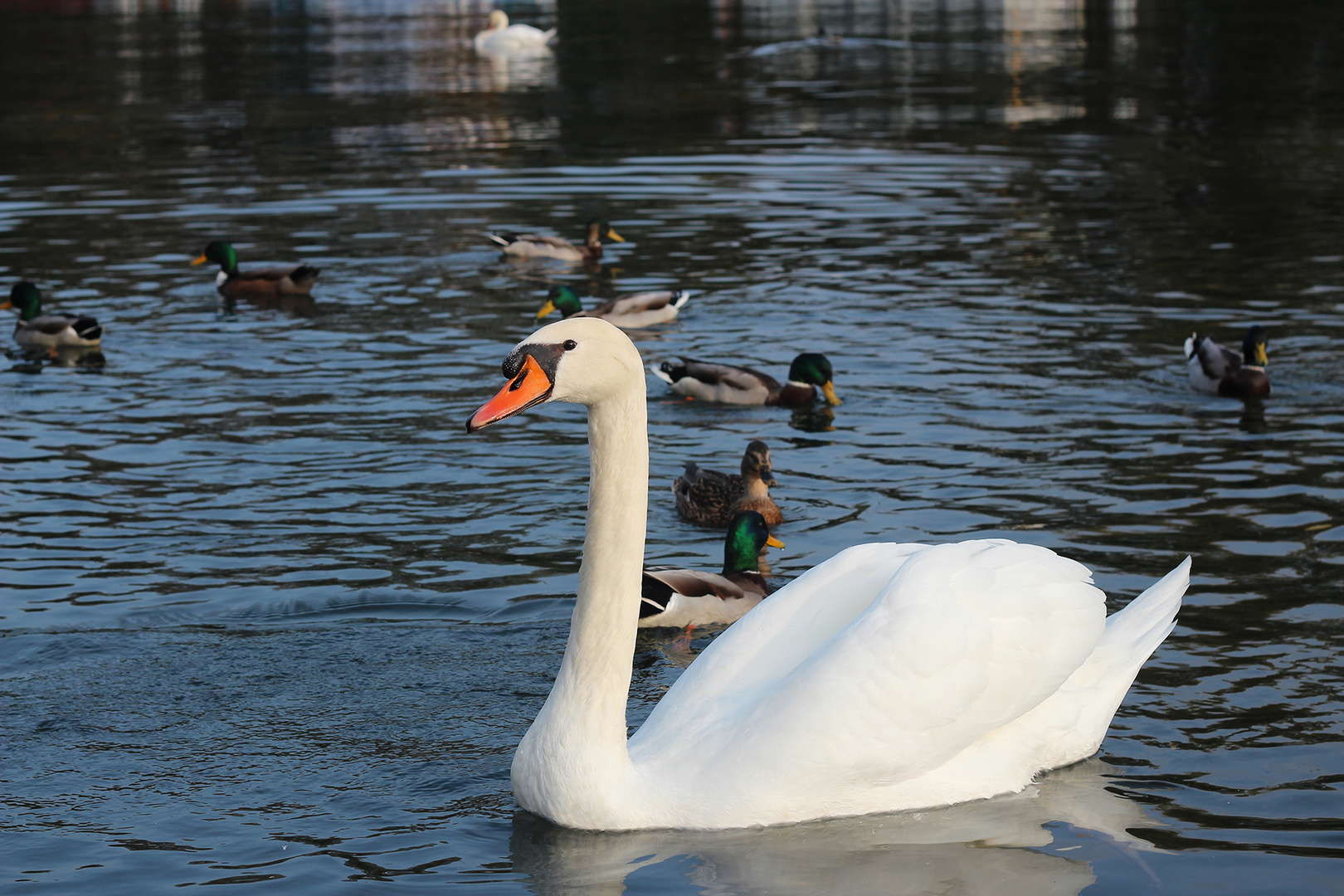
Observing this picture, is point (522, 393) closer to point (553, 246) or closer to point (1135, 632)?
point (1135, 632)

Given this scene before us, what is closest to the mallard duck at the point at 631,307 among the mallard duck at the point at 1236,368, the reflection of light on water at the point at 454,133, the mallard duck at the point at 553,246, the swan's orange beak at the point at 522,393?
the mallard duck at the point at 553,246

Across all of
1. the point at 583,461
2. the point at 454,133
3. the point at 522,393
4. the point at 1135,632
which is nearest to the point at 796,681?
the point at 522,393

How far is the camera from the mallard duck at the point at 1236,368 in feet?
45.2

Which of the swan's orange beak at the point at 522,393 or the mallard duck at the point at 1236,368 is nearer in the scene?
the swan's orange beak at the point at 522,393

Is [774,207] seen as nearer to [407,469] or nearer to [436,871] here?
[407,469]

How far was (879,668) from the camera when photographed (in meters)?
6.35

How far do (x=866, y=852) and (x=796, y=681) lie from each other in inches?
27.8

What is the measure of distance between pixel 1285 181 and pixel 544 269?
1124 cm

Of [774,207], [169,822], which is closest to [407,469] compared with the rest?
[169,822]

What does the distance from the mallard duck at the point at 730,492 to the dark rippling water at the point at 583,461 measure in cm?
21

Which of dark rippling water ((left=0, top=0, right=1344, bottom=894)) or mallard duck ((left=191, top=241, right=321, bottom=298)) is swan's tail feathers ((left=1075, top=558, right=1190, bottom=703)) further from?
mallard duck ((left=191, top=241, right=321, bottom=298))

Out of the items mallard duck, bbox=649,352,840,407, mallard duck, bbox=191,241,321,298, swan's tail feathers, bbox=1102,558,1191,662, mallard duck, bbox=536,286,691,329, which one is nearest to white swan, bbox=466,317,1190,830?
swan's tail feathers, bbox=1102,558,1191,662

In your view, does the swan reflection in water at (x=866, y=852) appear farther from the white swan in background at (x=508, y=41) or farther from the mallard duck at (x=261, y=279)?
the white swan in background at (x=508, y=41)

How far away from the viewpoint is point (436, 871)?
6441mm
